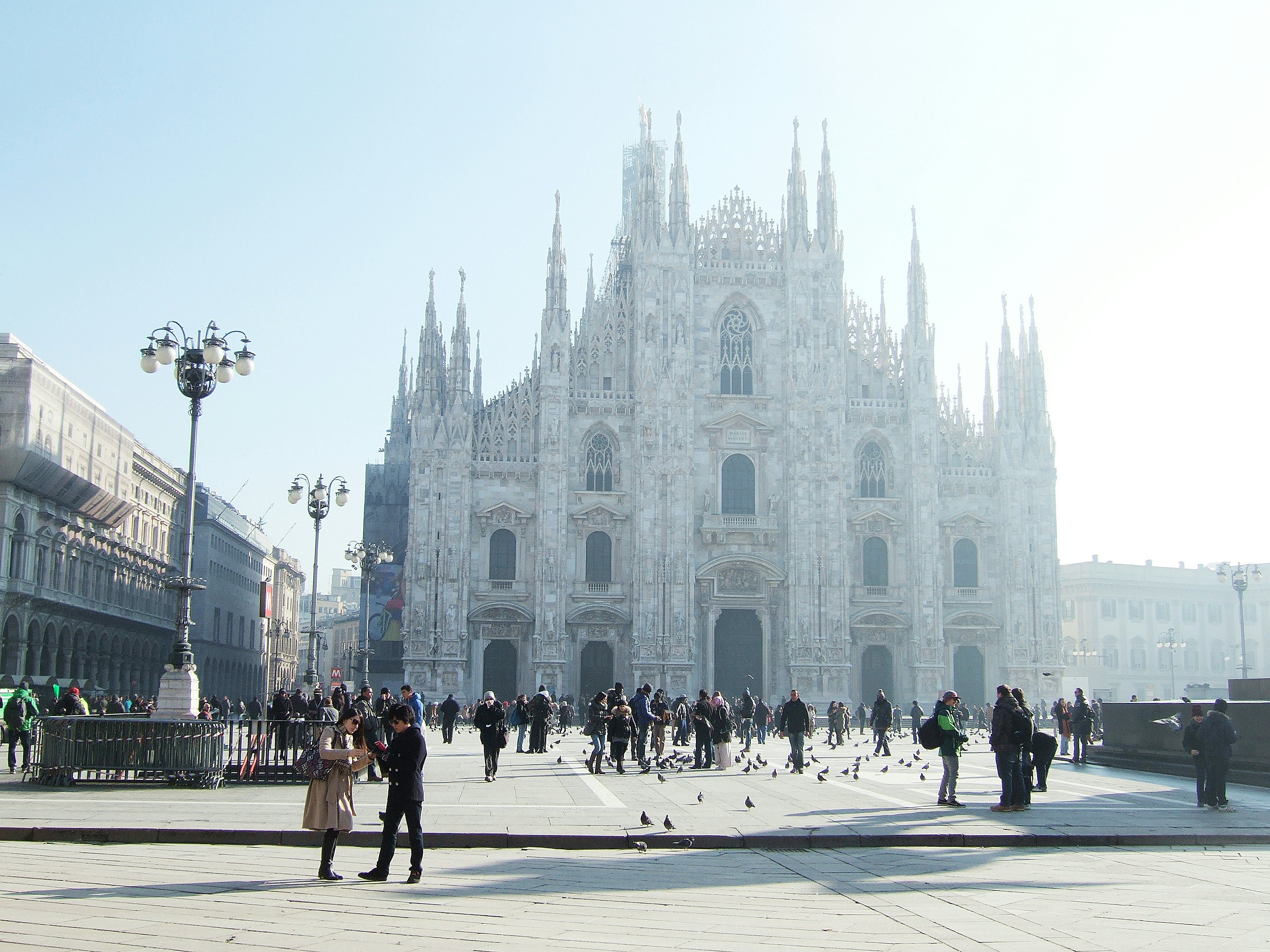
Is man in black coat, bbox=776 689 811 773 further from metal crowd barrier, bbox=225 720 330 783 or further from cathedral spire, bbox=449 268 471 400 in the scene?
cathedral spire, bbox=449 268 471 400

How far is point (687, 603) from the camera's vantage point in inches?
1860

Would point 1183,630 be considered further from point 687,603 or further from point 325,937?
point 325,937

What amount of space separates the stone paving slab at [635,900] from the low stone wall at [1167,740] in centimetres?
865

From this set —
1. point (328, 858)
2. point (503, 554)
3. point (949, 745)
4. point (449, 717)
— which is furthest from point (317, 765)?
point (503, 554)

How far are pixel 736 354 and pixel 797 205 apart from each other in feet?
21.3

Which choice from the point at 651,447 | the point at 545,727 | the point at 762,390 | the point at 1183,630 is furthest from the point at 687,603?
the point at 1183,630

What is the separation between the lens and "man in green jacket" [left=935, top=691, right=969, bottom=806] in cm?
1573

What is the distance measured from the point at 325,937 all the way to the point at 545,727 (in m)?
20.1

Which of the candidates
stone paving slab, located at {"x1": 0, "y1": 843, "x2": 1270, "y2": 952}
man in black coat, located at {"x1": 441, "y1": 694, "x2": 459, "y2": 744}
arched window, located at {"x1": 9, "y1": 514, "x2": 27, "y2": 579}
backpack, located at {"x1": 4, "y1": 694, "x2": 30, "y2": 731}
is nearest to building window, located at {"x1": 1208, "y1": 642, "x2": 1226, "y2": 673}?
man in black coat, located at {"x1": 441, "y1": 694, "x2": 459, "y2": 744}

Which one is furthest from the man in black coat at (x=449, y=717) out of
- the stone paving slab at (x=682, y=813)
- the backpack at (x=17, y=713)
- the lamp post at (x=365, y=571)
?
the backpack at (x=17, y=713)

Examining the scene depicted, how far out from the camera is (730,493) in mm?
49281

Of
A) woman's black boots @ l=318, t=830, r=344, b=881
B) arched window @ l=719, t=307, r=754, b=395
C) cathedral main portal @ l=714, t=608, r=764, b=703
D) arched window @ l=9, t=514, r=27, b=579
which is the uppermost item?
arched window @ l=719, t=307, r=754, b=395

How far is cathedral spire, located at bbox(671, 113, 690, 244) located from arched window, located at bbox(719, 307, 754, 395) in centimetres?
381

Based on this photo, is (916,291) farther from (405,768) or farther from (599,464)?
(405,768)
